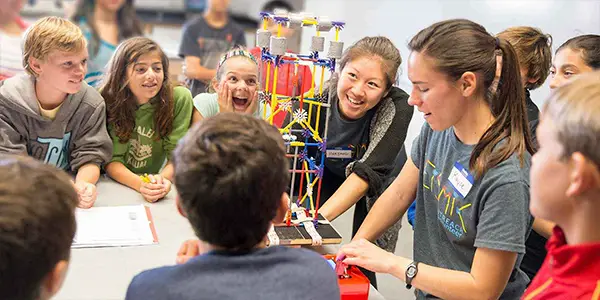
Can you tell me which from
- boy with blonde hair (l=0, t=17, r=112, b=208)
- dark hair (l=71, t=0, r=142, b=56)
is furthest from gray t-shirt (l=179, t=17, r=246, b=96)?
boy with blonde hair (l=0, t=17, r=112, b=208)

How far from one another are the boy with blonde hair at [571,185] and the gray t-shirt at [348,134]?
3.18ft

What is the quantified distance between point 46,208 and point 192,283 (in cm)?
25

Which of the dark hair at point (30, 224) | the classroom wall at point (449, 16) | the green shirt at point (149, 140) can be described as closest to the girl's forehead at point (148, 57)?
the green shirt at point (149, 140)

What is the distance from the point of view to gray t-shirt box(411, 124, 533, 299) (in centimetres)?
126

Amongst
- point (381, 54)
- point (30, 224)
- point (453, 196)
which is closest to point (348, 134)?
point (381, 54)

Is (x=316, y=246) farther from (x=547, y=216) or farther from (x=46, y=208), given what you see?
(x=46, y=208)

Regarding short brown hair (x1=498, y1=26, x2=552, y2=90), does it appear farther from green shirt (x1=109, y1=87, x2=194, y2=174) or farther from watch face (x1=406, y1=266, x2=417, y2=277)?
green shirt (x1=109, y1=87, x2=194, y2=174)

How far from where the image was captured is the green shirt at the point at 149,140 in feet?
6.72

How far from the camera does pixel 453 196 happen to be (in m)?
1.39

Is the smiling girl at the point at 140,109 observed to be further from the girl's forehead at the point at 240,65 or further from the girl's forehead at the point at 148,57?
the girl's forehead at the point at 240,65

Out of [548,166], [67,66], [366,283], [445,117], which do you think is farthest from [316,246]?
[67,66]

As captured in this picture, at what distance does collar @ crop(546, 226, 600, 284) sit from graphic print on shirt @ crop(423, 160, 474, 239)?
1.16 feet

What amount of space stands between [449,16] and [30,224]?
10.1 feet

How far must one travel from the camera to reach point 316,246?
1617mm
